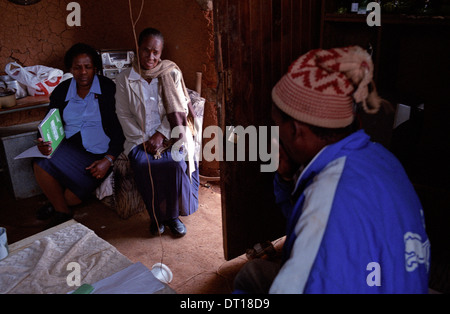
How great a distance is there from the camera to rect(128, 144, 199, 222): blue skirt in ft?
9.93

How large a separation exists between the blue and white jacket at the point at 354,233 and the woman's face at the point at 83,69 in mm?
2630

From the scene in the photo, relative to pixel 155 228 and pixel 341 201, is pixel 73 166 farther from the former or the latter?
pixel 341 201

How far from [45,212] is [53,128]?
85cm

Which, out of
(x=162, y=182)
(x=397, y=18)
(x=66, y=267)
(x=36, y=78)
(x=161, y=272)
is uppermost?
(x=397, y=18)

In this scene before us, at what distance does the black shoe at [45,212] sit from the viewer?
11.2 feet

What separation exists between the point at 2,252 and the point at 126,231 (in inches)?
65.7

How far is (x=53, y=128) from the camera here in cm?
312

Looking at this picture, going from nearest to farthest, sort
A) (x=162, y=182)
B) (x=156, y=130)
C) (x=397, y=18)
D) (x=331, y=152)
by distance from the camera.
Result: 1. (x=331, y=152)
2. (x=397, y=18)
3. (x=162, y=182)
4. (x=156, y=130)

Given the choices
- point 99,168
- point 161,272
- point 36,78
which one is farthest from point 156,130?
point 36,78


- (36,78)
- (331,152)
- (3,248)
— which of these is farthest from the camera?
(36,78)

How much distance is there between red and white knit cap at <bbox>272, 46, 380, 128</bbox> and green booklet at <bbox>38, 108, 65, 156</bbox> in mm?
2266

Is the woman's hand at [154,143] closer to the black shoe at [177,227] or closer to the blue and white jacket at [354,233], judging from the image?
the black shoe at [177,227]

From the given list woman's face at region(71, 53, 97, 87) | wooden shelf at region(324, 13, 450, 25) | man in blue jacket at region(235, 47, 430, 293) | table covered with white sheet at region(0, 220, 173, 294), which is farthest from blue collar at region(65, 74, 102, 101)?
man in blue jacket at region(235, 47, 430, 293)

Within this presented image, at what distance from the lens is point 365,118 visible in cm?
230
